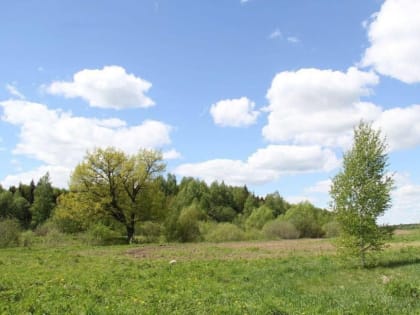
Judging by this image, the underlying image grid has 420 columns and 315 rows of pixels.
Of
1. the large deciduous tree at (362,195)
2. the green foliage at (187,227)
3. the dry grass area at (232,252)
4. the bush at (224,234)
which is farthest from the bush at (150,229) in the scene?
the large deciduous tree at (362,195)

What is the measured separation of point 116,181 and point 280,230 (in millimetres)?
25809

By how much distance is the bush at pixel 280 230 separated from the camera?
184 ft

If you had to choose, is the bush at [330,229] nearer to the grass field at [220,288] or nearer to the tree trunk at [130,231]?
the tree trunk at [130,231]

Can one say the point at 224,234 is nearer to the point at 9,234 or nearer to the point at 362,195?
the point at 9,234

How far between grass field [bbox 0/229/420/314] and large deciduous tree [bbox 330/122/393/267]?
122cm

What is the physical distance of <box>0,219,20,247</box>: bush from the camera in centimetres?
3541

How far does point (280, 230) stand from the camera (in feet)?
185

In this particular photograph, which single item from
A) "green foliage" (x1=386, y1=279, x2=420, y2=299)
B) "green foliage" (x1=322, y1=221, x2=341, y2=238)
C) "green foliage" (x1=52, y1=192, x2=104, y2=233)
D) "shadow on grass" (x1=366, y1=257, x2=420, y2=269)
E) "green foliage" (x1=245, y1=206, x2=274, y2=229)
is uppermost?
"green foliage" (x1=52, y1=192, x2=104, y2=233)

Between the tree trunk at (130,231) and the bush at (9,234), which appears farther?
the tree trunk at (130,231)

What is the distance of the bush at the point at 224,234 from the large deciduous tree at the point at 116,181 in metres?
10.1

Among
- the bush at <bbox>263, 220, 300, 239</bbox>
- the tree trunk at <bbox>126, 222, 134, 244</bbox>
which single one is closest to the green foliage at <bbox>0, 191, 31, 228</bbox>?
the tree trunk at <bbox>126, 222, 134, 244</bbox>

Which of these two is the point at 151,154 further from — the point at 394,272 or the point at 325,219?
the point at 325,219

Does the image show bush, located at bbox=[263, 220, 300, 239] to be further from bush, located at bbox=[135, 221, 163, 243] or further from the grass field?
the grass field

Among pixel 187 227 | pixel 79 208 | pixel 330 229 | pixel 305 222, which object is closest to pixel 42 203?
pixel 79 208
